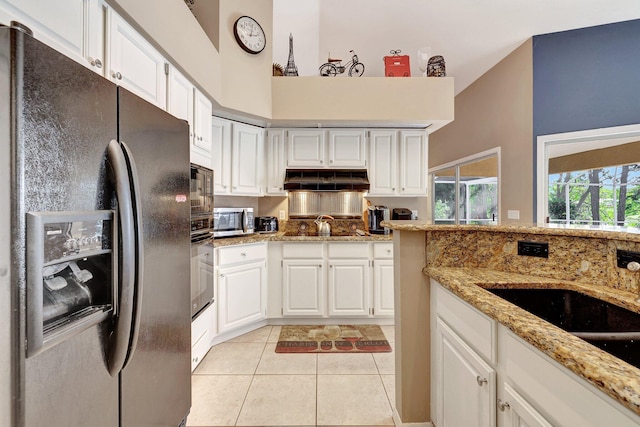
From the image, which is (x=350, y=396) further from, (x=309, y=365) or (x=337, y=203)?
(x=337, y=203)

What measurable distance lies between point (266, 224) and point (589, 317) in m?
2.81

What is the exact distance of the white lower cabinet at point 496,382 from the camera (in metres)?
0.62

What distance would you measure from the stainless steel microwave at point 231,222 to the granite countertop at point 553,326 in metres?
1.97

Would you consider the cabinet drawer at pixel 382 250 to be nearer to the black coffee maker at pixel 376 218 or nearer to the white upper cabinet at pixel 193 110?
the black coffee maker at pixel 376 218

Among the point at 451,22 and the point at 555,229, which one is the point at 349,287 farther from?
the point at 451,22

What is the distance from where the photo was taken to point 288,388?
1970mm

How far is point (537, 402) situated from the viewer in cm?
75

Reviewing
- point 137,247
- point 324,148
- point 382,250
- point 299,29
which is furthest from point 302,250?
point 299,29

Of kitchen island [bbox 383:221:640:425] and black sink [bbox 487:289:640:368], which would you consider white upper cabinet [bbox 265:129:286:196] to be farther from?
black sink [bbox 487:289:640:368]

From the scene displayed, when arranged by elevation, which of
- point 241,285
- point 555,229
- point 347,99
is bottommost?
point 241,285

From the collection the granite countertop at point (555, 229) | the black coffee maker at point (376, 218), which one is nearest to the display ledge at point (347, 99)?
the black coffee maker at point (376, 218)

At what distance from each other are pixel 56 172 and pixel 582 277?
182 centimetres

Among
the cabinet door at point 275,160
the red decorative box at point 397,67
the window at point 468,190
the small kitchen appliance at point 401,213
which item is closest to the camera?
the red decorative box at point 397,67

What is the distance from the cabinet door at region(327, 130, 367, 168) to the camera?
10.8 feet
